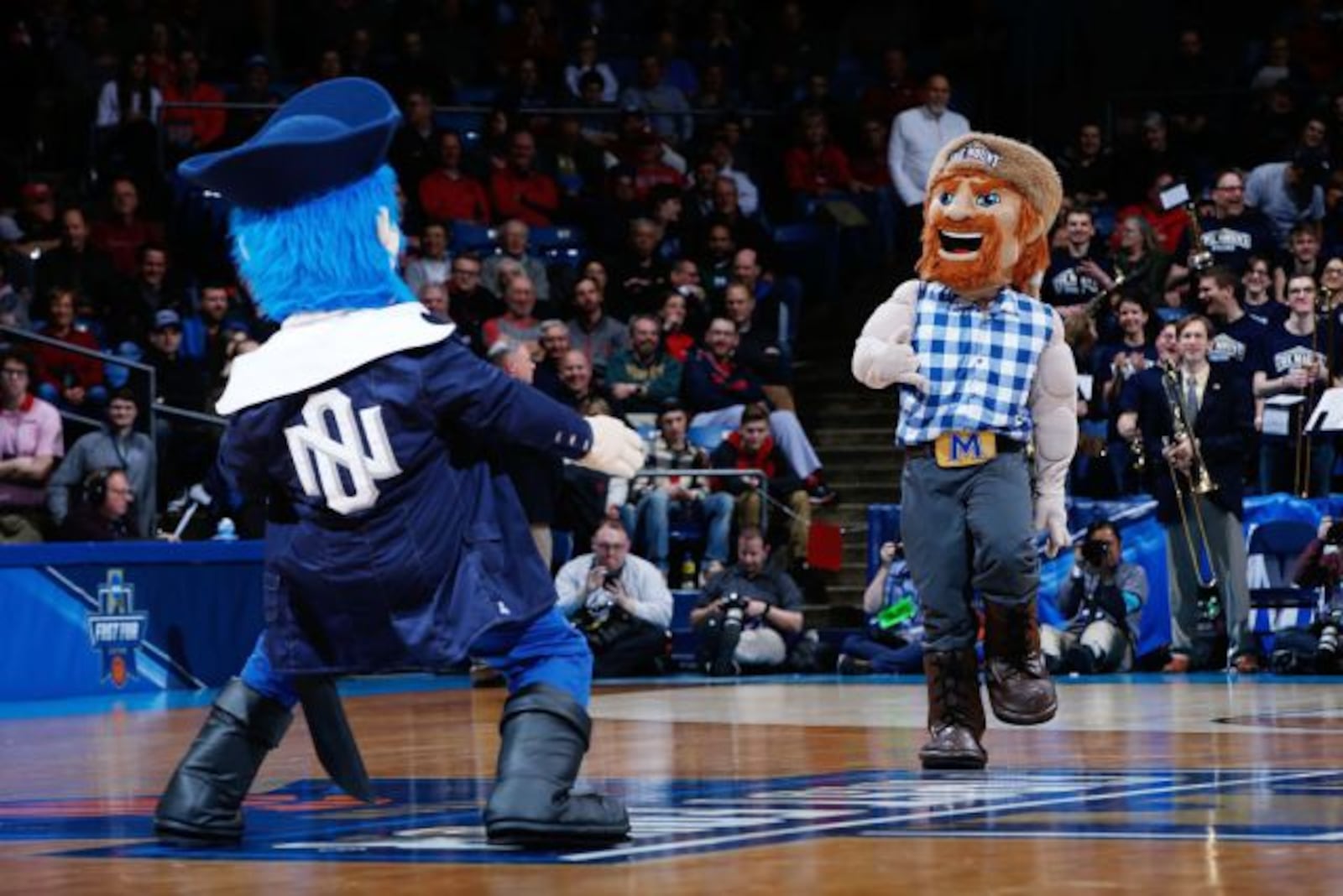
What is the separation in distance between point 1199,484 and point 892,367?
695 cm

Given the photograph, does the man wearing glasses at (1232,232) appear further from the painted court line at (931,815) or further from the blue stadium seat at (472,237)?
the painted court line at (931,815)

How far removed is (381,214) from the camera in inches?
247

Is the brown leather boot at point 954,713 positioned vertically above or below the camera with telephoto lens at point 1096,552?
below

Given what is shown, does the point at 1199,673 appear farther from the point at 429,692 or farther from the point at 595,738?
the point at 595,738

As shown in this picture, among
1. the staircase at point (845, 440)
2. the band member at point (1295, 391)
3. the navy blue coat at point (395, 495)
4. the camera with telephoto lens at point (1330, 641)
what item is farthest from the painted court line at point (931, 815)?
the staircase at point (845, 440)

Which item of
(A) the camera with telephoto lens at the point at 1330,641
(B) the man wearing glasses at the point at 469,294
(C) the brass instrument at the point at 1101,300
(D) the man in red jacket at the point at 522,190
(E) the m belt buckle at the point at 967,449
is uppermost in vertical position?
(D) the man in red jacket at the point at 522,190

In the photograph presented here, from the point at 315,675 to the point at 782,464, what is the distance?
10.8 metres

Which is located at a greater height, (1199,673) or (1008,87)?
(1008,87)

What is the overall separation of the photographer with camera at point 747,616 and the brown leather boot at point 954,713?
6.89m

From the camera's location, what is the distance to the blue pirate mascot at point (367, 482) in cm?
596

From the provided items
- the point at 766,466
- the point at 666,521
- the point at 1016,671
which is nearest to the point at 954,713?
the point at 1016,671

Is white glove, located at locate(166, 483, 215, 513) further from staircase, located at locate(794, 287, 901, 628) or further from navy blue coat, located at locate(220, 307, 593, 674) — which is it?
navy blue coat, located at locate(220, 307, 593, 674)

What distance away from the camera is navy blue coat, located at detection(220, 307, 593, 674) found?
5961 mm

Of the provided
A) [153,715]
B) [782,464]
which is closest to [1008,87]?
[782,464]
